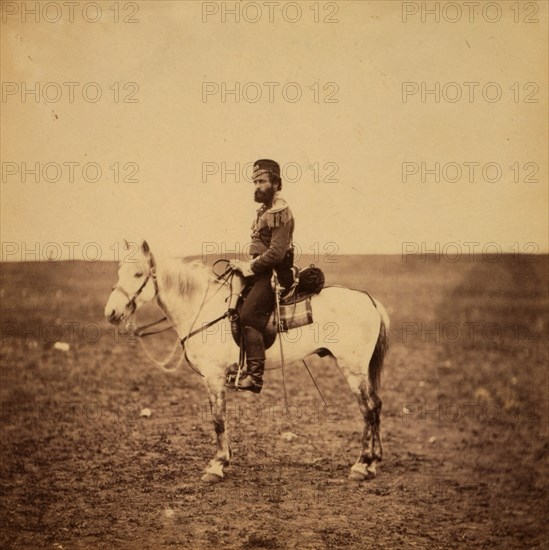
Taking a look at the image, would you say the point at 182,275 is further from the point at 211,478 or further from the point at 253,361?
the point at 211,478

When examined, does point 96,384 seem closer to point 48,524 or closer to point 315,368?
point 48,524

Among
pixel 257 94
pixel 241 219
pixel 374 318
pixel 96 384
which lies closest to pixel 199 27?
pixel 257 94

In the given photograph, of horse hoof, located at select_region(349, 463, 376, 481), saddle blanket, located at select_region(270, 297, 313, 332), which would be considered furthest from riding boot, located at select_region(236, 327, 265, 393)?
horse hoof, located at select_region(349, 463, 376, 481)

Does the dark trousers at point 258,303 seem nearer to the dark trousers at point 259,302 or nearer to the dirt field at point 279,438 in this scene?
the dark trousers at point 259,302

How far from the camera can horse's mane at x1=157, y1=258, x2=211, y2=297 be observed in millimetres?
3441

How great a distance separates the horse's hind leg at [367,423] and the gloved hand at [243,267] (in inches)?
31.5

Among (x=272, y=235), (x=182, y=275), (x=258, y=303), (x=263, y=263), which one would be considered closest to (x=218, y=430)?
(x=258, y=303)

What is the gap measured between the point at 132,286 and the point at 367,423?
156 centimetres

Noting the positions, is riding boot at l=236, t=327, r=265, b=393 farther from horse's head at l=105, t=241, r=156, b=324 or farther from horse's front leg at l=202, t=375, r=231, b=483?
horse's head at l=105, t=241, r=156, b=324

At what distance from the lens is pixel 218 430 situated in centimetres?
351

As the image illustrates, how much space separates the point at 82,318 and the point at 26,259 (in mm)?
573

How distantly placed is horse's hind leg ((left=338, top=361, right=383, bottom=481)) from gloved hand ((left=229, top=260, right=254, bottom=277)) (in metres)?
0.80

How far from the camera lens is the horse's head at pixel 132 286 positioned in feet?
10.9

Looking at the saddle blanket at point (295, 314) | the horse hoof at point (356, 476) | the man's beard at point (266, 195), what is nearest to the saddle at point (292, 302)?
the saddle blanket at point (295, 314)
